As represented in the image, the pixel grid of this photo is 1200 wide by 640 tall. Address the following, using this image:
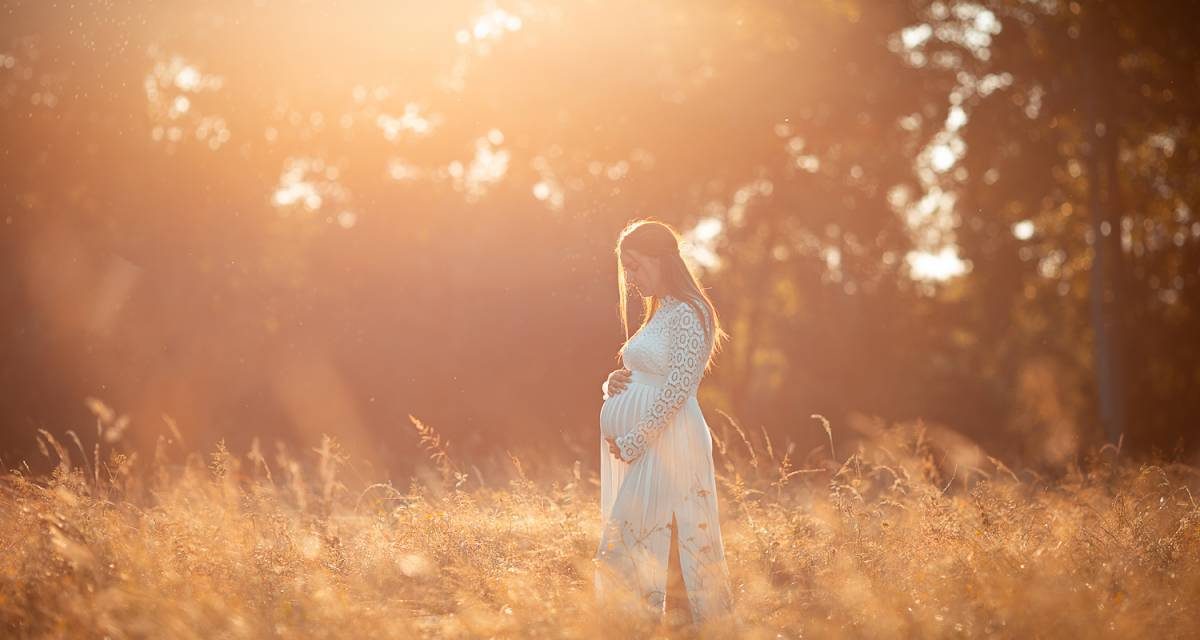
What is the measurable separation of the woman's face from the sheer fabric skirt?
1.50 feet

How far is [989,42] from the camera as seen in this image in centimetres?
2452

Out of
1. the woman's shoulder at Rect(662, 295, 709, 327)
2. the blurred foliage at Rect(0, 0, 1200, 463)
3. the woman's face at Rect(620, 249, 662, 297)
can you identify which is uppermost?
Answer: the woman's face at Rect(620, 249, 662, 297)

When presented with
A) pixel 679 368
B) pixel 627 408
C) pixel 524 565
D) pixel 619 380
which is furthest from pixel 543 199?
pixel 679 368

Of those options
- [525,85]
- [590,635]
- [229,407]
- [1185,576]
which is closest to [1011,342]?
[525,85]

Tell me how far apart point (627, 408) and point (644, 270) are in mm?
706

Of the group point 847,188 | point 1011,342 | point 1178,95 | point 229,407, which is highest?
point 1178,95

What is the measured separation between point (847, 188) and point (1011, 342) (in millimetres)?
9281

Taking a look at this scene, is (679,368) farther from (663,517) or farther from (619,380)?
(663,517)

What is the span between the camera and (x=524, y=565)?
7.73m

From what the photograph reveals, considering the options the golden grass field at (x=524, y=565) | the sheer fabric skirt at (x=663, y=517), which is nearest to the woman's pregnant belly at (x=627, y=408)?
the sheer fabric skirt at (x=663, y=517)

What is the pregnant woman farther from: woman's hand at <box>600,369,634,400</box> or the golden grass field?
the golden grass field

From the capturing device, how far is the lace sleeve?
20.1 feet

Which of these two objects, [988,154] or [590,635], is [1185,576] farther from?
[988,154]

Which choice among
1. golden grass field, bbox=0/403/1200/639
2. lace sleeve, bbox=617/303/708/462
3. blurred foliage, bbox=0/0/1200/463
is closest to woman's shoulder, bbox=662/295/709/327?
lace sleeve, bbox=617/303/708/462
